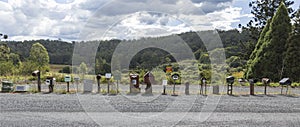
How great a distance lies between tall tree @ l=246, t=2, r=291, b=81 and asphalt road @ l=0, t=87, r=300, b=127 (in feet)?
20.1

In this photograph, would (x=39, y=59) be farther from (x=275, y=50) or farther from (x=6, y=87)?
(x=275, y=50)

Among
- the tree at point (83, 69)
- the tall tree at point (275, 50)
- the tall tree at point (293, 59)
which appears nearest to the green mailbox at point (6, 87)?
the tree at point (83, 69)

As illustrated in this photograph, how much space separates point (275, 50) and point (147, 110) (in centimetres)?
1196

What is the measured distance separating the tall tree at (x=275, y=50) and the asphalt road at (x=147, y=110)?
612 cm

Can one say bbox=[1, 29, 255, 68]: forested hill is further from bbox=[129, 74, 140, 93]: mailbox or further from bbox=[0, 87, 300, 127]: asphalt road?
bbox=[0, 87, 300, 127]: asphalt road

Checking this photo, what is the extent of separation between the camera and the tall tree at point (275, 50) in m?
20.8

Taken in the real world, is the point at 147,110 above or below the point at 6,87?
below

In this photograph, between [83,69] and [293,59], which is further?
[293,59]

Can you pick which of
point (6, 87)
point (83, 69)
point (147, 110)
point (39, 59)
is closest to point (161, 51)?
point (83, 69)

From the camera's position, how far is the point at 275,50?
20.9 m

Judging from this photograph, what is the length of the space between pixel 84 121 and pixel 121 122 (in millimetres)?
864

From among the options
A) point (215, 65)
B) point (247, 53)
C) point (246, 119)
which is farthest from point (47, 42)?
point (246, 119)

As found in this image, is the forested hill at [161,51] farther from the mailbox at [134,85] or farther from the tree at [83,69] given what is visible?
the mailbox at [134,85]

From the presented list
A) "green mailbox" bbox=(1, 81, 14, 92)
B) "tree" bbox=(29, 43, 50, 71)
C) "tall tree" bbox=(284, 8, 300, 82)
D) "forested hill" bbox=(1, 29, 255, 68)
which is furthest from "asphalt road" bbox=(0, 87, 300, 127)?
"tree" bbox=(29, 43, 50, 71)
